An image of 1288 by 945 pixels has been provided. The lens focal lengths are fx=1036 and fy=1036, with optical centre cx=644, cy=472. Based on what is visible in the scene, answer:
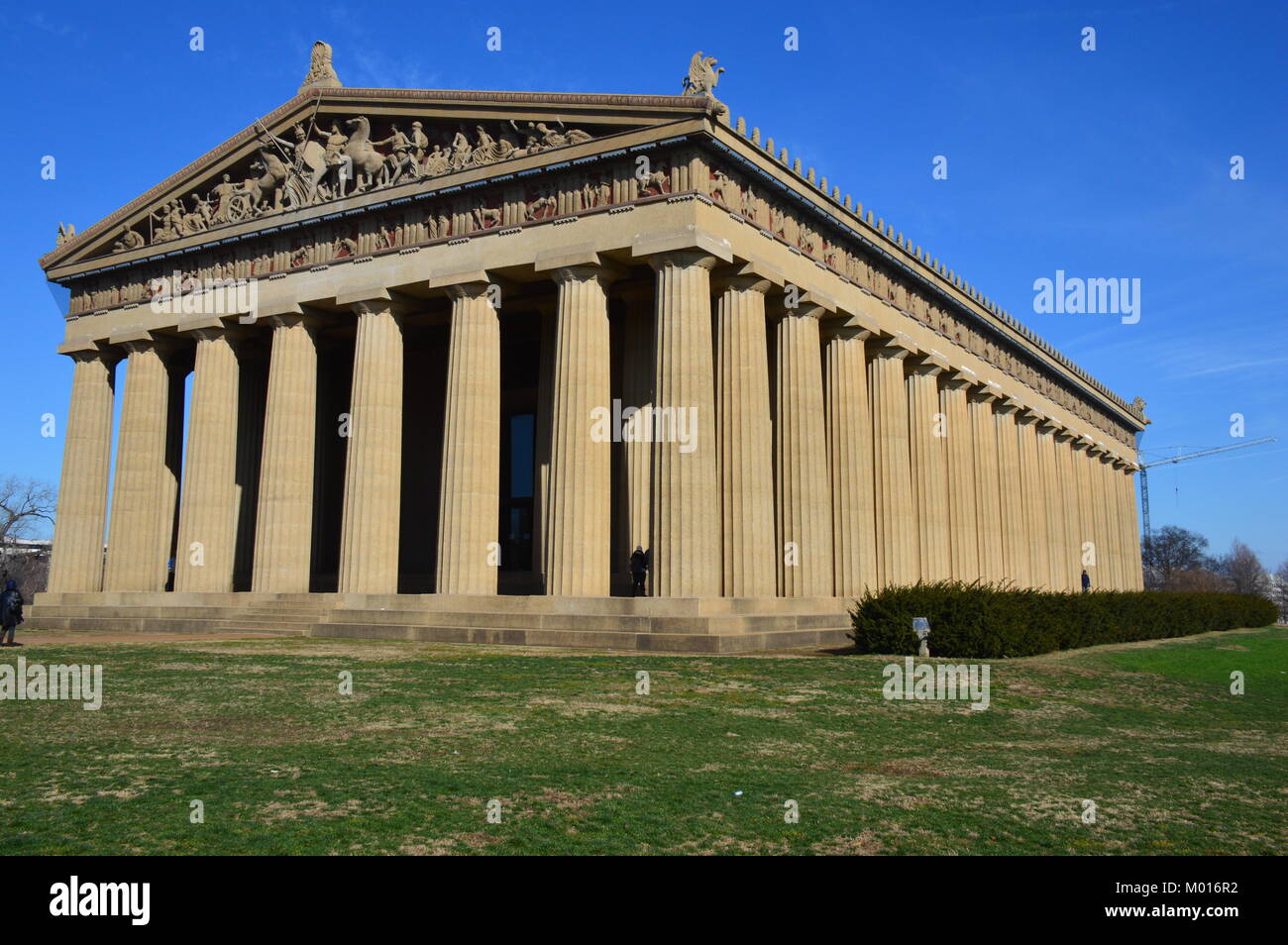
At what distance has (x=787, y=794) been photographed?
10102 mm

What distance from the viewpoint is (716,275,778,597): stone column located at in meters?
32.2

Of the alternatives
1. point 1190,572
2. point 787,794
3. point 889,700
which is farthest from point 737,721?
point 1190,572

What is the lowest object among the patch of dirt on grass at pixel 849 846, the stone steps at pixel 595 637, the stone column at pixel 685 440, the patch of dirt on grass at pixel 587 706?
the patch of dirt on grass at pixel 849 846

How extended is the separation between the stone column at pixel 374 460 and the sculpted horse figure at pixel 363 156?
4.72 meters

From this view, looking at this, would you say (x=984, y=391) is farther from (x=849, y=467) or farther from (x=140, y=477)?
(x=140, y=477)

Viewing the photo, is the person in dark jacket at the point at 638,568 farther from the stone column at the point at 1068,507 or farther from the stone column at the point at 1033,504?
the stone column at the point at 1068,507

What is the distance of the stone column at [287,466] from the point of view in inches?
1492

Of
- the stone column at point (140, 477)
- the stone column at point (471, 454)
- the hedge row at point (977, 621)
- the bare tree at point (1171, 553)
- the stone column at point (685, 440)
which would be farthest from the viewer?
the bare tree at point (1171, 553)

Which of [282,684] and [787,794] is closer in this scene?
[787,794]

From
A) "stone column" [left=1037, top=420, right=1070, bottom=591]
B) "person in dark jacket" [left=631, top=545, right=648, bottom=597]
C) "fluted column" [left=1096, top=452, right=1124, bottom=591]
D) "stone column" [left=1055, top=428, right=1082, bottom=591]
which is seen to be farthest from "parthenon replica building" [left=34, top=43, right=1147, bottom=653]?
"fluted column" [left=1096, top=452, right=1124, bottom=591]

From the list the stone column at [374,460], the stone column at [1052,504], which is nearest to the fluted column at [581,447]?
the stone column at [374,460]

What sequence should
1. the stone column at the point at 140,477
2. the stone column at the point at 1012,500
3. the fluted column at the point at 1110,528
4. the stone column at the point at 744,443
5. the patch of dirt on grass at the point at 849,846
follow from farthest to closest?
the fluted column at the point at 1110,528 < the stone column at the point at 1012,500 < the stone column at the point at 140,477 < the stone column at the point at 744,443 < the patch of dirt on grass at the point at 849,846

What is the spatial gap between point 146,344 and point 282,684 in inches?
1221
